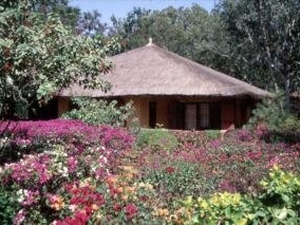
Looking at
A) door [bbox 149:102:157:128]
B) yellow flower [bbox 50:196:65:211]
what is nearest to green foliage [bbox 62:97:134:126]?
door [bbox 149:102:157:128]

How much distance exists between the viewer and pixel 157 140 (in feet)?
58.5

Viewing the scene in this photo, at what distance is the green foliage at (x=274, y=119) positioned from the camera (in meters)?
21.3

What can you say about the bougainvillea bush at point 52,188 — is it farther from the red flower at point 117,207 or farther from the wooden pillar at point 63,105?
the wooden pillar at point 63,105

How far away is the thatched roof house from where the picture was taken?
27422 mm

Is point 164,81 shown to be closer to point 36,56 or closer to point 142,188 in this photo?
point 36,56

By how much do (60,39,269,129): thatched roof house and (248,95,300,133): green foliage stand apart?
3.08m

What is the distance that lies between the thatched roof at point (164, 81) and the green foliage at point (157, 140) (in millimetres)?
7411

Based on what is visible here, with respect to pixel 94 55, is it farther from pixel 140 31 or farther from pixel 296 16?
pixel 140 31

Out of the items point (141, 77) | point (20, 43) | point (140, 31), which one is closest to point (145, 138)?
point (20, 43)

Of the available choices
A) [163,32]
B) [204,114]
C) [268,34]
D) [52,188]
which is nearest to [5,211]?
[52,188]

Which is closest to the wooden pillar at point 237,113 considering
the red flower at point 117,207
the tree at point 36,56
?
the tree at point 36,56

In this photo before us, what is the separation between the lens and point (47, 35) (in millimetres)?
9820

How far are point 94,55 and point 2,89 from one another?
1.58m

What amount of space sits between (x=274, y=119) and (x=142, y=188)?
15427mm
